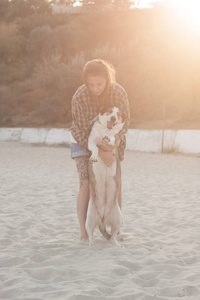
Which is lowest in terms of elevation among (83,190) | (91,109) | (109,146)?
(83,190)

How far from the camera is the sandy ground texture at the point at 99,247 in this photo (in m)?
3.37

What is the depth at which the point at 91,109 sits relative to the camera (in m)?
4.64

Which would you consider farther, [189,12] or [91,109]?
[189,12]

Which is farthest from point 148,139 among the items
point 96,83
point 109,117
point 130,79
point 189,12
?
point 109,117

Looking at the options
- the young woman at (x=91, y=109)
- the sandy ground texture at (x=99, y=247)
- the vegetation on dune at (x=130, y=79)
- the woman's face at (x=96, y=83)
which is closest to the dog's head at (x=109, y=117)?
the young woman at (x=91, y=109)

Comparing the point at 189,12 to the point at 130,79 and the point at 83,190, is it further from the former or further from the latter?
the point at 83,190

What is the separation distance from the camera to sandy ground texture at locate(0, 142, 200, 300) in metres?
3.37

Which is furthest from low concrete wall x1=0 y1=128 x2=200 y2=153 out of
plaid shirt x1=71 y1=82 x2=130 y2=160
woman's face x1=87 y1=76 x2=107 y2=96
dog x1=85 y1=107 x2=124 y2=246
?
woman's face x1=87 y1=76 x2=107 y2=96

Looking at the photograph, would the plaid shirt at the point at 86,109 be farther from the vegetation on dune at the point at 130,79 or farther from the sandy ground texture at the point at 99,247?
the vegetation on dune at the point at 130,79

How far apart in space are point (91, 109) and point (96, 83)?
1.02ft

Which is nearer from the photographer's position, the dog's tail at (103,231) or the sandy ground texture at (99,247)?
the sandy ground texture at (99,247)

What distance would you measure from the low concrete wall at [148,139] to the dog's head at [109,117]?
509 inches

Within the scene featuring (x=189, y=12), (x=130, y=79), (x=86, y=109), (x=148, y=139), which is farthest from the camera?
(x=130, y=79)

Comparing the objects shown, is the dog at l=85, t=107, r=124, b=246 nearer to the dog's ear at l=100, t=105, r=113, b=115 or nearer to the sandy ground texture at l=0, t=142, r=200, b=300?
the dog's ear at l=100, t=105, r=113, b=115
